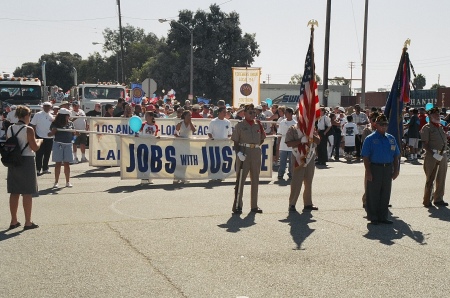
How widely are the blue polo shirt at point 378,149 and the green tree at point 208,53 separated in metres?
52.2

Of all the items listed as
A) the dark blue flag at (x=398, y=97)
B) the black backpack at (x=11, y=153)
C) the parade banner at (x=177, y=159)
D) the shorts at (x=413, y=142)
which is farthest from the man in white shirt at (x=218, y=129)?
the shorts at (x=413, y=142)

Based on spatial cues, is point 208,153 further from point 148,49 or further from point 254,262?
point 148,49

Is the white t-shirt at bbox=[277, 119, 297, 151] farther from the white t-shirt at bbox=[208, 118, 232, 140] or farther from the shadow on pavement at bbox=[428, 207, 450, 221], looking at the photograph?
the shadow on pavement at bbox=[428, 207, 450, 221]

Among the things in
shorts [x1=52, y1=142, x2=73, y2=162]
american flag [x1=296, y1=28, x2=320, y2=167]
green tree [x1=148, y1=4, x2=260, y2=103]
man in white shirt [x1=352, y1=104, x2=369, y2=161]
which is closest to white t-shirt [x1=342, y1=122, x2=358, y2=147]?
man in white shirt [x1=352, y1=104, x2=369, y2=161]

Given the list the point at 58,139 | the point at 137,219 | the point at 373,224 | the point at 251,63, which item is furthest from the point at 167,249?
the point at 251,63

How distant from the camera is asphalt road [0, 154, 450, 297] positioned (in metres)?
6.68

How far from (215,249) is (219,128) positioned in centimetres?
742

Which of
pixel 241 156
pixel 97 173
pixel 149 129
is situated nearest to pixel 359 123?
pixel 97 173

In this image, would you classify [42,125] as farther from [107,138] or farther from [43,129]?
[107,138]

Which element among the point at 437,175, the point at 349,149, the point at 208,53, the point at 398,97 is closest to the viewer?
the point at 437,175

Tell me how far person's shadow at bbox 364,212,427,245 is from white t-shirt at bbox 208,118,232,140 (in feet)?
19.3

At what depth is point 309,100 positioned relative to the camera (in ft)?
40.0

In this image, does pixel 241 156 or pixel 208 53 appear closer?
pixel 241 156

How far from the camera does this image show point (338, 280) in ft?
22.9
